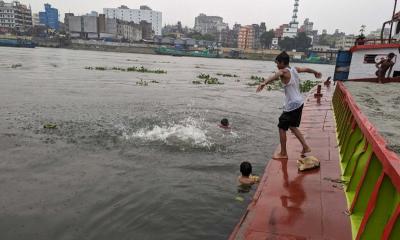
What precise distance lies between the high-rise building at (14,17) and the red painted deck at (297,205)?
166987 mm

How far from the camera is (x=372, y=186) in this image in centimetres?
A: 480

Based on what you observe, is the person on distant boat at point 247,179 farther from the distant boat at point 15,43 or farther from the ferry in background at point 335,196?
the distant boat at point 15,43

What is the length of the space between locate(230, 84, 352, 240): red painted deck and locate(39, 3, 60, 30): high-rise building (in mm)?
201372

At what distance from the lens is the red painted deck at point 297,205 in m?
4.63

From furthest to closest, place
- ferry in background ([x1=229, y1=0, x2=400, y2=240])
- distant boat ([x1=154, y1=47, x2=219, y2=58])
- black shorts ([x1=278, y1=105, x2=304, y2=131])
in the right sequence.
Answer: distant boat ([x1=154, y1=47, x2=219, y2=58])
black shorts ([x1=278, y1=105, x2=304, y2=131])
ferry in background ([x1=229, y1=0, x2=400, y2=240])

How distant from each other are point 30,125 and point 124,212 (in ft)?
26.6

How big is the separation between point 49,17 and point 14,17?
37238 millimetres

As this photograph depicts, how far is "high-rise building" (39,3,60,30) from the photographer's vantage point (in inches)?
7352

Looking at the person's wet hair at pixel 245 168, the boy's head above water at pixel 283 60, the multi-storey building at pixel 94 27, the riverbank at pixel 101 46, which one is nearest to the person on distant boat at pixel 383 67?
the person's wet hair at pixel 245 168

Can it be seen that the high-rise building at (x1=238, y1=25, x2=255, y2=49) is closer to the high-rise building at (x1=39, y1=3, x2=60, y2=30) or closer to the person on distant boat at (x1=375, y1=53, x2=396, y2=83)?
the high-rise building at (x1=39, y1=3, x2=60, y2=30)

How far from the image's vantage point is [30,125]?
13133 millimetres

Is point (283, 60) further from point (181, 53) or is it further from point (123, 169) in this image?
point (181, 53)

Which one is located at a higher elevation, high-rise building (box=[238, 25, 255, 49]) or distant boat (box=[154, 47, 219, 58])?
high-rise building (box=[238, 25, 255, 49])

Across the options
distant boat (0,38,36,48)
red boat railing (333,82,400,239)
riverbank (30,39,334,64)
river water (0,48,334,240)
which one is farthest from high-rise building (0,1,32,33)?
red boat railing (333,82,400,239)
